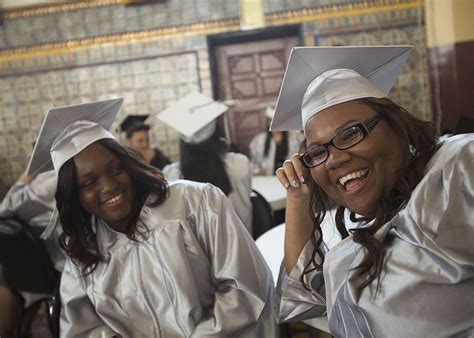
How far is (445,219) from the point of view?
1139 millimetres

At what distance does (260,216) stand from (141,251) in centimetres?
130

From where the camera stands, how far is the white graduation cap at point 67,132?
1849mm

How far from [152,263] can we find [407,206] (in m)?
1.00

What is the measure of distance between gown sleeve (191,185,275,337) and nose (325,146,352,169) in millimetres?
623

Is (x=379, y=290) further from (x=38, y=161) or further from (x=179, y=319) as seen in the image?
(x=38, y=161)

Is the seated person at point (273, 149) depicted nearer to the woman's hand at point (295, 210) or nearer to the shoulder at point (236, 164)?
the shoulder at point (236, 164)

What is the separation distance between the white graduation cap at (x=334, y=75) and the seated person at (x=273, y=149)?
172 inches

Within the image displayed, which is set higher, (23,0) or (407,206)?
(23,0)

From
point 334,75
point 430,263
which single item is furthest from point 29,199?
point 430,263

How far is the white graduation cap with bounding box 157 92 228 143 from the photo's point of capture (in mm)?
3324

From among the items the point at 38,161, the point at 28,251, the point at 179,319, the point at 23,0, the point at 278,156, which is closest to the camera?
the point at 179,319

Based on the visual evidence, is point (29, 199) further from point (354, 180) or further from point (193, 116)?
point (354, 180)

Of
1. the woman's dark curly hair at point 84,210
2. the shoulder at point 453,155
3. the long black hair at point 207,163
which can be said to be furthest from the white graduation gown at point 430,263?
the long black hair at point 207,163

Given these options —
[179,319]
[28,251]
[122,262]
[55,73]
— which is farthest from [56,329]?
[55,73]
